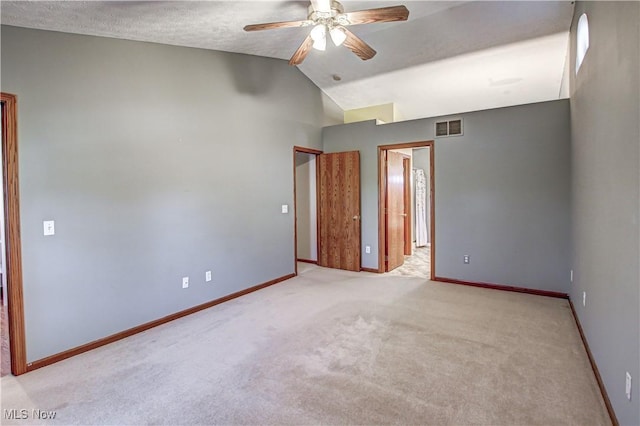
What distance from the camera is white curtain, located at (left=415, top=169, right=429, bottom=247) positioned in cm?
763

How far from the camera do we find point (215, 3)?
2.59 metres

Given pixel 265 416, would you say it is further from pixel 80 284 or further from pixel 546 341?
pixel 546 341

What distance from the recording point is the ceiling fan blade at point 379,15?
2373mm

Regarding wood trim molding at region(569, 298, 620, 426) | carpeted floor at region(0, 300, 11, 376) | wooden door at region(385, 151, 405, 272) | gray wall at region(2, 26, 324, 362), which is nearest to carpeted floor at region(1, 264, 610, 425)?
wood trim molding at region(569, 298, 620, 426)

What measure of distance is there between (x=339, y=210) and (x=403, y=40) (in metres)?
2.64

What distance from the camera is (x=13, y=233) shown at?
2.30m

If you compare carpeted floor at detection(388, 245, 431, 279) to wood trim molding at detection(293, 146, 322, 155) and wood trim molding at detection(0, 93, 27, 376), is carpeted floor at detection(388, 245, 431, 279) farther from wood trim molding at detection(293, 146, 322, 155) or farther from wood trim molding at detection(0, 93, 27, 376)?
wood trim molding at detection(0, 93, 27, 376)

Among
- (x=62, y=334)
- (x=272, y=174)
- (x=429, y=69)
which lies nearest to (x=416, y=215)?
(x=429, y=69)

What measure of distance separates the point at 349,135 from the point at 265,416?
4.33 meters

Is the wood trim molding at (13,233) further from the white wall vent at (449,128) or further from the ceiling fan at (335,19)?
the white wall vent at (449,128)

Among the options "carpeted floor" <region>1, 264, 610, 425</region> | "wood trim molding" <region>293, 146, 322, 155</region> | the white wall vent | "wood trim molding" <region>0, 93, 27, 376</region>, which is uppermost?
the white wall vent

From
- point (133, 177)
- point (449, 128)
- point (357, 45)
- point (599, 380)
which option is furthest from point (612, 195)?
point (133, 177)

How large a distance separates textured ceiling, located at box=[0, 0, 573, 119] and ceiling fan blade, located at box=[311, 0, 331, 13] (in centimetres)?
56

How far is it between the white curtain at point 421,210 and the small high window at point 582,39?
469cm
